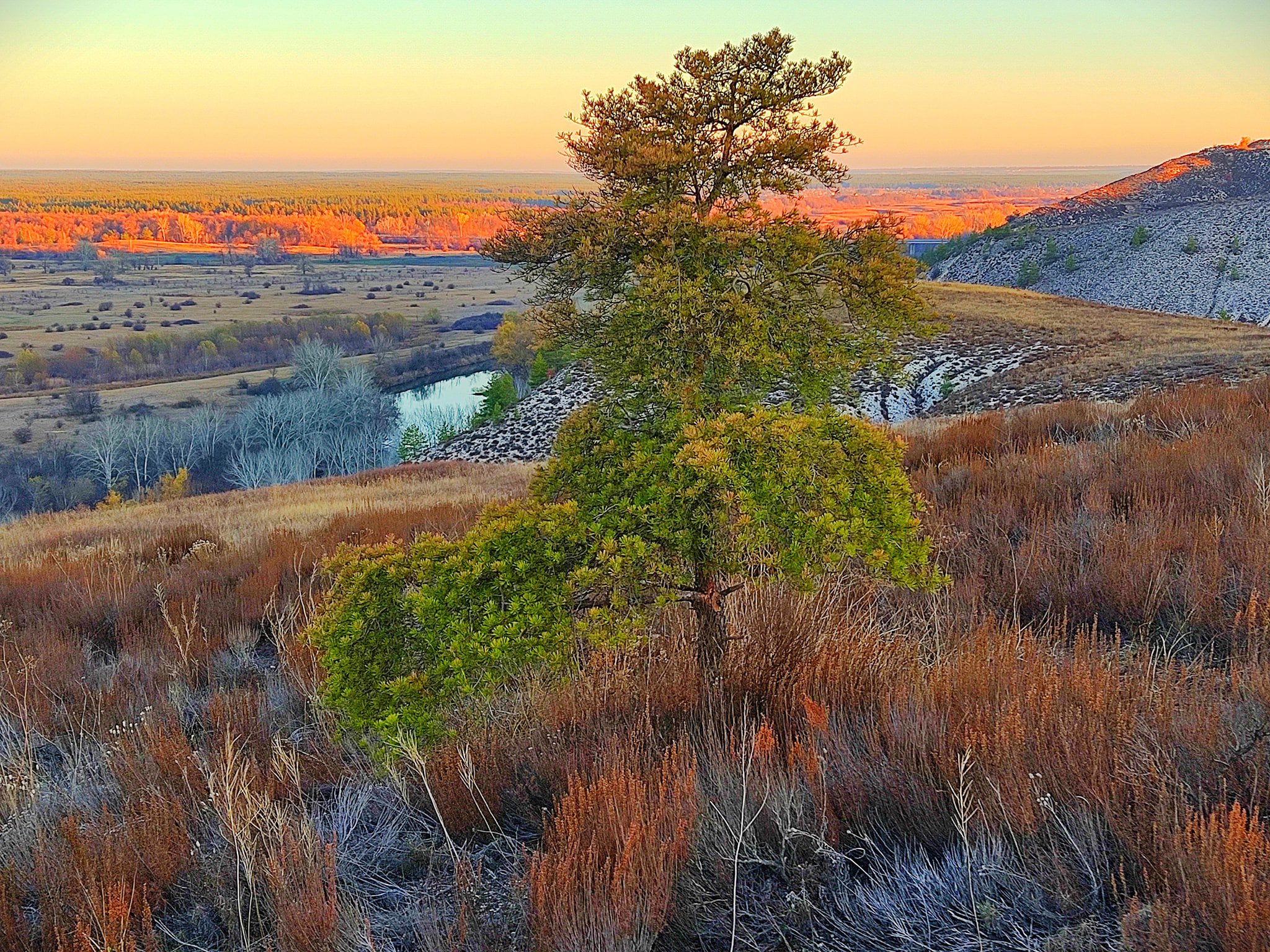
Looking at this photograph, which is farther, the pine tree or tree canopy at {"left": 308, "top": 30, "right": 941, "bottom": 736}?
the pine tree

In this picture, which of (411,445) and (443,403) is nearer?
(411,445)

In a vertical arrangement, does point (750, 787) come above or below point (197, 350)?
above

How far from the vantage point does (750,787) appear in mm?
2170

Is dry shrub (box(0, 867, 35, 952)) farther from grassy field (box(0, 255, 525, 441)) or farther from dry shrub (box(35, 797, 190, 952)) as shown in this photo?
grassy field (box(0, 255, 525, 441))

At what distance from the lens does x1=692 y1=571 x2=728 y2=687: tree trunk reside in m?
2.95

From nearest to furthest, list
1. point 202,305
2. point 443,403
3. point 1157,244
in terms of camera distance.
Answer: point 443,403 < point 1157,244 < point 202,305

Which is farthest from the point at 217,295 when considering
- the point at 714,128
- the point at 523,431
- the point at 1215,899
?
the point at 1215,899

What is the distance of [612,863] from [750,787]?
1.83 ft

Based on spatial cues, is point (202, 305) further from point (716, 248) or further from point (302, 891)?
point (302, 891)

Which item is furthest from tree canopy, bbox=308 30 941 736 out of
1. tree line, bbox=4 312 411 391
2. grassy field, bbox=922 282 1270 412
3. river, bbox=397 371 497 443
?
tree line, bbox=4 312 411 391

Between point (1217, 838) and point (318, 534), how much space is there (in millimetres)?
8170

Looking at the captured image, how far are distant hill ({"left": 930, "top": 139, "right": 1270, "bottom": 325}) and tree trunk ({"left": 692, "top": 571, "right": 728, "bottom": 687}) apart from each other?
177ft

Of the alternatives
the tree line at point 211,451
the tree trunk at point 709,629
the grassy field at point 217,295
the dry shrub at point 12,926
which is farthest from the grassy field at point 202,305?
the tree trunk at point 709,629

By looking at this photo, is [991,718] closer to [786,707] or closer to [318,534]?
[786,707]
